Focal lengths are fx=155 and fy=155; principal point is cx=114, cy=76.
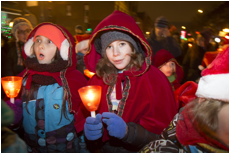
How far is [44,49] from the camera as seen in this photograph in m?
2.04

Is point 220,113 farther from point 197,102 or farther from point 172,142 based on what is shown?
point 172,142

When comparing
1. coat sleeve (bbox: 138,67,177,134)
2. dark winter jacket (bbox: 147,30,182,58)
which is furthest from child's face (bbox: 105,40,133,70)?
dark winter jacket (bbox: 147,30,182,58)

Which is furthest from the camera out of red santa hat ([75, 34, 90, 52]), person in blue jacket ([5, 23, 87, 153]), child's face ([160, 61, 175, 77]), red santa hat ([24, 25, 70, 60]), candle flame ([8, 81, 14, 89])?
red santa hat ([75, 34, 90, 52])

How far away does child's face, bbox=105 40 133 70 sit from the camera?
1.75m

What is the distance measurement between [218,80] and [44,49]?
194cm

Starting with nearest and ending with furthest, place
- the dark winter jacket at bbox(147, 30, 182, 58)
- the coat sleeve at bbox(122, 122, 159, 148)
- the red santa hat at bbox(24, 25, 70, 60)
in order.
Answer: the coat sleeve at bbox(122, 122, 159, 148)
the red santa hat at bbox(24, 25, 70, 60)
the dark winter jacket at bbox(147, 30, 182, 58)

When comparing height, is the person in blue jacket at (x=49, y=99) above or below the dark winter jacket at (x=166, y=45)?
below

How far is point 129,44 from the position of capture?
1841mm

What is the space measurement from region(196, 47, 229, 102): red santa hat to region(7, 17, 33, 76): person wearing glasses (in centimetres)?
422

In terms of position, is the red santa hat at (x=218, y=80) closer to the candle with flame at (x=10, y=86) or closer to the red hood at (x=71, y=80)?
the red hood at (x=71, y=80)

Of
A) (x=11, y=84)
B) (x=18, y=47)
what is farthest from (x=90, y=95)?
(x=18, y=47)

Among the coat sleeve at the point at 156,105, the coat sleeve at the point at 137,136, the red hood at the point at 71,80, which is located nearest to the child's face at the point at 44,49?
the red hood at the point at 71,80

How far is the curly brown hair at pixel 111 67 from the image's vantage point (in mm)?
1819

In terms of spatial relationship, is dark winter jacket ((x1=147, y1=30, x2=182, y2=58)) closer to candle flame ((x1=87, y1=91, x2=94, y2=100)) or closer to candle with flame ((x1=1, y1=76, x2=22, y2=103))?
candle flame ((x1=87, y1=91, x2=94, y2=100))
